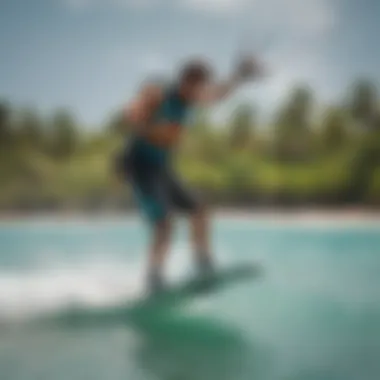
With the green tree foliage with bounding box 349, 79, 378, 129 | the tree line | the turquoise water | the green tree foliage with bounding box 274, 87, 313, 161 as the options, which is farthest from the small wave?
the green tree foliage with bounding box 349, 79, 378, 129

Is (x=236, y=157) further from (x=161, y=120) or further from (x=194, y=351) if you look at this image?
(x=194, y=351)

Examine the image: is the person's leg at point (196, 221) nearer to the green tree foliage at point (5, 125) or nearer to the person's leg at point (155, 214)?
the person's leg at point (155, 214)

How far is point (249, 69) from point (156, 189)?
345mm

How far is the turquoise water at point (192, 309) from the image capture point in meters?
1.45

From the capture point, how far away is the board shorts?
4.91 feet

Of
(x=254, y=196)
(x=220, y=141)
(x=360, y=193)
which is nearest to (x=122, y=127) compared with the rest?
(x=220, y=141)

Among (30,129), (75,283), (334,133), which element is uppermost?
(30,129)

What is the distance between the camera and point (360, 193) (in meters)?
1.57

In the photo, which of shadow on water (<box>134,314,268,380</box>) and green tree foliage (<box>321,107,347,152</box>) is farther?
green tree foliage (<box>321,107,347,152</box>)

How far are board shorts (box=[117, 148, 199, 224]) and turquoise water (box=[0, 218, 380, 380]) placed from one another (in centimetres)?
5

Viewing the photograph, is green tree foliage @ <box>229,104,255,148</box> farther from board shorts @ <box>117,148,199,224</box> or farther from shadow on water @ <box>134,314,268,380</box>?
shadow on water @ <box>134,314,268,380</box>

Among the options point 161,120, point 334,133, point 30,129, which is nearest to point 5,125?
point 30,129

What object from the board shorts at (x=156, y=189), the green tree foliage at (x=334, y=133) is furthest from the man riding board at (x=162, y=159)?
the green tree foliage at (x=334, y=133)

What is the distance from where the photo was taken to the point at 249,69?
154 cm
